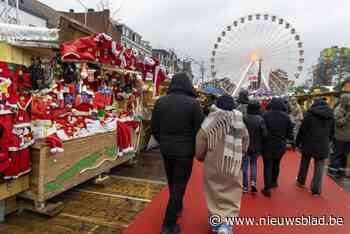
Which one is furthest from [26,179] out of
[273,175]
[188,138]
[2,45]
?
[273,175]

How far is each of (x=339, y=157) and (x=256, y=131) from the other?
2.73 metres

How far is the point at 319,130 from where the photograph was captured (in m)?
3.55

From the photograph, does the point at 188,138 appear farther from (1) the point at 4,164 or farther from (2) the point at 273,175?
(2) the point at 273,175

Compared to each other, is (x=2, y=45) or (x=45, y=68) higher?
(x=2, y=45)

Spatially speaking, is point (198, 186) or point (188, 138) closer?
point (188, 138)

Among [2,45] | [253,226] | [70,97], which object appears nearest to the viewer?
[253,226]

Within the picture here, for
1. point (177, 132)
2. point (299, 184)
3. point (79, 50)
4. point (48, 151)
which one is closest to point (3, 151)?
point (48, 151)

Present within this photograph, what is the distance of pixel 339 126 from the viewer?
475 cm

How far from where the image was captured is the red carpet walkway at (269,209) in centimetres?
265

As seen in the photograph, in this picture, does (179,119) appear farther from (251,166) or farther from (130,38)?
(130,38)

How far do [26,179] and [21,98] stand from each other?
0.98 metres

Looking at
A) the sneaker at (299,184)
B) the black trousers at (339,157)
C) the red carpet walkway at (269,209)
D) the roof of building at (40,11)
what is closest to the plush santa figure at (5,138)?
the red carpet walkway at (269,209)

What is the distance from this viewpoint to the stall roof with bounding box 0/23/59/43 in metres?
3.07

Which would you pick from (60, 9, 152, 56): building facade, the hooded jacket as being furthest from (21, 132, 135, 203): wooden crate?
(60, 9, 152, 56): building facade
